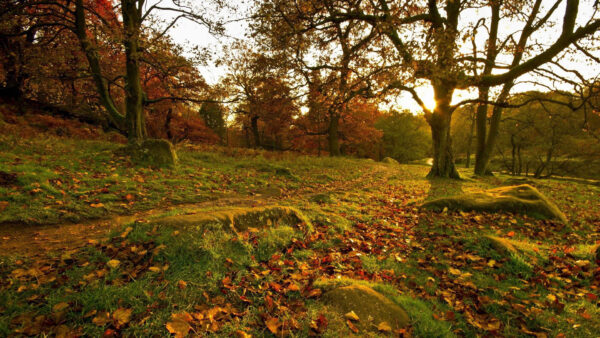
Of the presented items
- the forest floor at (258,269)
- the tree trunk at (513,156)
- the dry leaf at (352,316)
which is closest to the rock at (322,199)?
the forest floor at (258,269)

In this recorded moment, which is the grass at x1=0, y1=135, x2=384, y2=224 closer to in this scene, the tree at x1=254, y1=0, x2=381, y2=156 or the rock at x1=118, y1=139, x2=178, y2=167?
the rock at x1=118, y1=139, x2=178, y2=167

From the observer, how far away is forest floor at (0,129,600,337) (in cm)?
224

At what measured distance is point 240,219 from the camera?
4035mm

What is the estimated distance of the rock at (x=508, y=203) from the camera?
645cm

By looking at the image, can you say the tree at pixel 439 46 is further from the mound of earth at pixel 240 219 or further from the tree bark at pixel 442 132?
the mound of earth at pixel 240 219

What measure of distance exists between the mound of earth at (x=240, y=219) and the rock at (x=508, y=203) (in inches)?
179

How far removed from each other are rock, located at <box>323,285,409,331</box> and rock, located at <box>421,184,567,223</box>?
17.0 feet

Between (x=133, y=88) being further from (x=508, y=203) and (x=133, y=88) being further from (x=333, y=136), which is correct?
(x=333, y=136)

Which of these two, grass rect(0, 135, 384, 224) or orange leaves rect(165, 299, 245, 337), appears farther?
grass rect(0, 135, 384, 224)

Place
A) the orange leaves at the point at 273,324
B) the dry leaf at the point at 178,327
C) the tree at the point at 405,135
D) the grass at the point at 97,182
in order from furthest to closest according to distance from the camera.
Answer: the tree at the point at 405,135 → the grass at the point at 97,182 → the orange leaves at the point at 273,324 → the dry leaf at the point at 178,327

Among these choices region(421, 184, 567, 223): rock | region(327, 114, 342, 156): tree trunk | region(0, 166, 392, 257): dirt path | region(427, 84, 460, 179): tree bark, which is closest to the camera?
region(0, 166, 392, 257): dirt path

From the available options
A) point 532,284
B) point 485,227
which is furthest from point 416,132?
point 532,284

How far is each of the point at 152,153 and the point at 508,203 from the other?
450 inches

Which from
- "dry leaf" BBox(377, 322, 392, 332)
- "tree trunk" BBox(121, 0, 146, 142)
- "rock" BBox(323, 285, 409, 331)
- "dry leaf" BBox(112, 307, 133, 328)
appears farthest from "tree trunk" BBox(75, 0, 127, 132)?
"dry leaf" BBox(377, 322, 392, 332)
